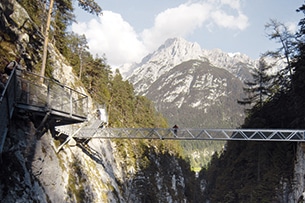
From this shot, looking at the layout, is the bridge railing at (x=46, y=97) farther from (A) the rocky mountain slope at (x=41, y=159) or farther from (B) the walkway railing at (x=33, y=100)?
(A) the rocky mountain slope at (x=41, y=159)

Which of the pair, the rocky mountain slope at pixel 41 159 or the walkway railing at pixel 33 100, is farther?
the rocky mountain slope at pixel 41 159

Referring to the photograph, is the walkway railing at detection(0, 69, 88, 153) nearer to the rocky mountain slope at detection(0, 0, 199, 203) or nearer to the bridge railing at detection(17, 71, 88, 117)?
the bridge railing at detection(17, 71, 88, 117)

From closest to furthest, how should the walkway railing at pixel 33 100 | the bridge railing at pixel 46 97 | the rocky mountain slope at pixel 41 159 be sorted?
the walkway railing at pixel 33 100 < the rocky mountain slope at pixel 41 159 < the bridge railing at pixel 46 97

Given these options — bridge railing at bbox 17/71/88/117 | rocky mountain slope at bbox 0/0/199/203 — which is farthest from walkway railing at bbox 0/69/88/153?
rocky mountain slope at bbox 0/0/199/203

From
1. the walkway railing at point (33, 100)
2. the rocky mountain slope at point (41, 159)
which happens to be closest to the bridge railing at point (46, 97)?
the walkway railing at point (33, 100)

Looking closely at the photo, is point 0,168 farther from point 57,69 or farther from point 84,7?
point 57,69

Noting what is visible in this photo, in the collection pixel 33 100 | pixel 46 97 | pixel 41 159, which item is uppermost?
pixel 46 97

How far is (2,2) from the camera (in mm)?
Answer: 15000

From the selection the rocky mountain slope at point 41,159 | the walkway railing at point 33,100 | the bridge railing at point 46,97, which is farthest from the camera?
the bridge railing at point 46,97

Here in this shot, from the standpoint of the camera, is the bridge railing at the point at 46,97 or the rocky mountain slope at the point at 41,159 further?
the bridge railing at the point at 46,97

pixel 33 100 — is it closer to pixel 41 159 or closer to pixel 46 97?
pixel 46 97

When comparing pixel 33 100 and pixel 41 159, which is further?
pixel 41 159

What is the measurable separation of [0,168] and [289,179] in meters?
26.3

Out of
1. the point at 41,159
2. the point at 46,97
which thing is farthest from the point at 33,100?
the point at 41,159
